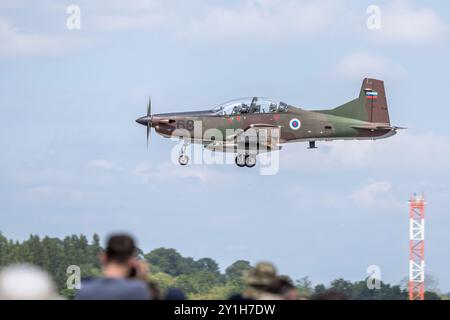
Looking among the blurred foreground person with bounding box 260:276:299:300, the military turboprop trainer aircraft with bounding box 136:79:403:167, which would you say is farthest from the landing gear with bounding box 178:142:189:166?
the blurred foreground person with bounding box 260:276:299:300

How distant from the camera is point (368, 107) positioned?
45375 millimetres

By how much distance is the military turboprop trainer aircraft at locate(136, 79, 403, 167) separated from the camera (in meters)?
41.4

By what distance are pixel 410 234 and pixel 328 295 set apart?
4011 centimetres

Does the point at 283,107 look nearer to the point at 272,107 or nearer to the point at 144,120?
the point at 272,107

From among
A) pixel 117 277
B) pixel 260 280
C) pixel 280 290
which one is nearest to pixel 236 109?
pixel 280 290

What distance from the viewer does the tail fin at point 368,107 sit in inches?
1768

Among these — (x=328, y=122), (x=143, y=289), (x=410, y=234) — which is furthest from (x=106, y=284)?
(x=410, y=234)

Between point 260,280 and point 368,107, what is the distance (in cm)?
3467

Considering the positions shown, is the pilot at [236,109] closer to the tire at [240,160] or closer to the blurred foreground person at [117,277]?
the tire at [240,160]

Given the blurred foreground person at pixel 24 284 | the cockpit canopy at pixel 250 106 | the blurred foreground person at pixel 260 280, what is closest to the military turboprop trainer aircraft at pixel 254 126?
the cockpit canopy at pixel 250 106

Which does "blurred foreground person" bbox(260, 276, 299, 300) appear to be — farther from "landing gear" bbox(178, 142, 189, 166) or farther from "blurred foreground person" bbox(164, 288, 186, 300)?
"landing gear" bbox(178, 142, 189, 166)

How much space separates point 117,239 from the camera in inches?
386
